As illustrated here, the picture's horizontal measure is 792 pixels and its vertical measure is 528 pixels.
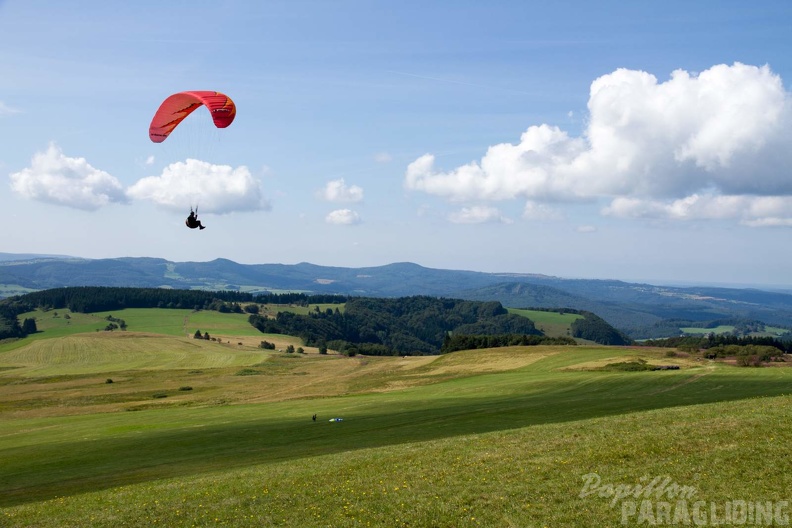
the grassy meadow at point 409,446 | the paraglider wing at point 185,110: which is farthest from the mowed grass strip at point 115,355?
the paraglider wing at point 185,110

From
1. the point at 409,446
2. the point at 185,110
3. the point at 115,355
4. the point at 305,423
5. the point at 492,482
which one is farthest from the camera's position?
the point at 115,355

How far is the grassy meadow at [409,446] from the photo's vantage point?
1969 centimetres

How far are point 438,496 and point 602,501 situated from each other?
17.8 feet

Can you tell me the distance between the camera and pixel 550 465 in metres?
22.2

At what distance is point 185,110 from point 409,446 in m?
27.7

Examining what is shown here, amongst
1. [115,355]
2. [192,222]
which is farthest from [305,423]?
[115,355]

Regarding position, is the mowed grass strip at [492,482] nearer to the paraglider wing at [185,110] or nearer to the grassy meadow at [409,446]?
the grassy meadow at [409,446]

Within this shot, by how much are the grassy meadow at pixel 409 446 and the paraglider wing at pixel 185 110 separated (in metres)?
21.3

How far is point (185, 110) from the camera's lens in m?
40.9

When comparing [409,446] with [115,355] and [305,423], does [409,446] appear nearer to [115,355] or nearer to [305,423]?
[305,423]

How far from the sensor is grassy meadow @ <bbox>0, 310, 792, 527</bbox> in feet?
64.6

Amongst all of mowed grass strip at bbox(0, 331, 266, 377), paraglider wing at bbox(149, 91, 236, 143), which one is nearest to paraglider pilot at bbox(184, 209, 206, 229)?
paraglider wing at bbox(149, 91, 236, 143)

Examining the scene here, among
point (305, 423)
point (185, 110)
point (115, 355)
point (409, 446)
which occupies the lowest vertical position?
point (115, 355)

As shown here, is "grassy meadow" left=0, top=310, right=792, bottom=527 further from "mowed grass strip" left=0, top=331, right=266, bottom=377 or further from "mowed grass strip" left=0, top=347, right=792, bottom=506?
"mowed grass strip" left=0, top=331, right=266, bottom=377
